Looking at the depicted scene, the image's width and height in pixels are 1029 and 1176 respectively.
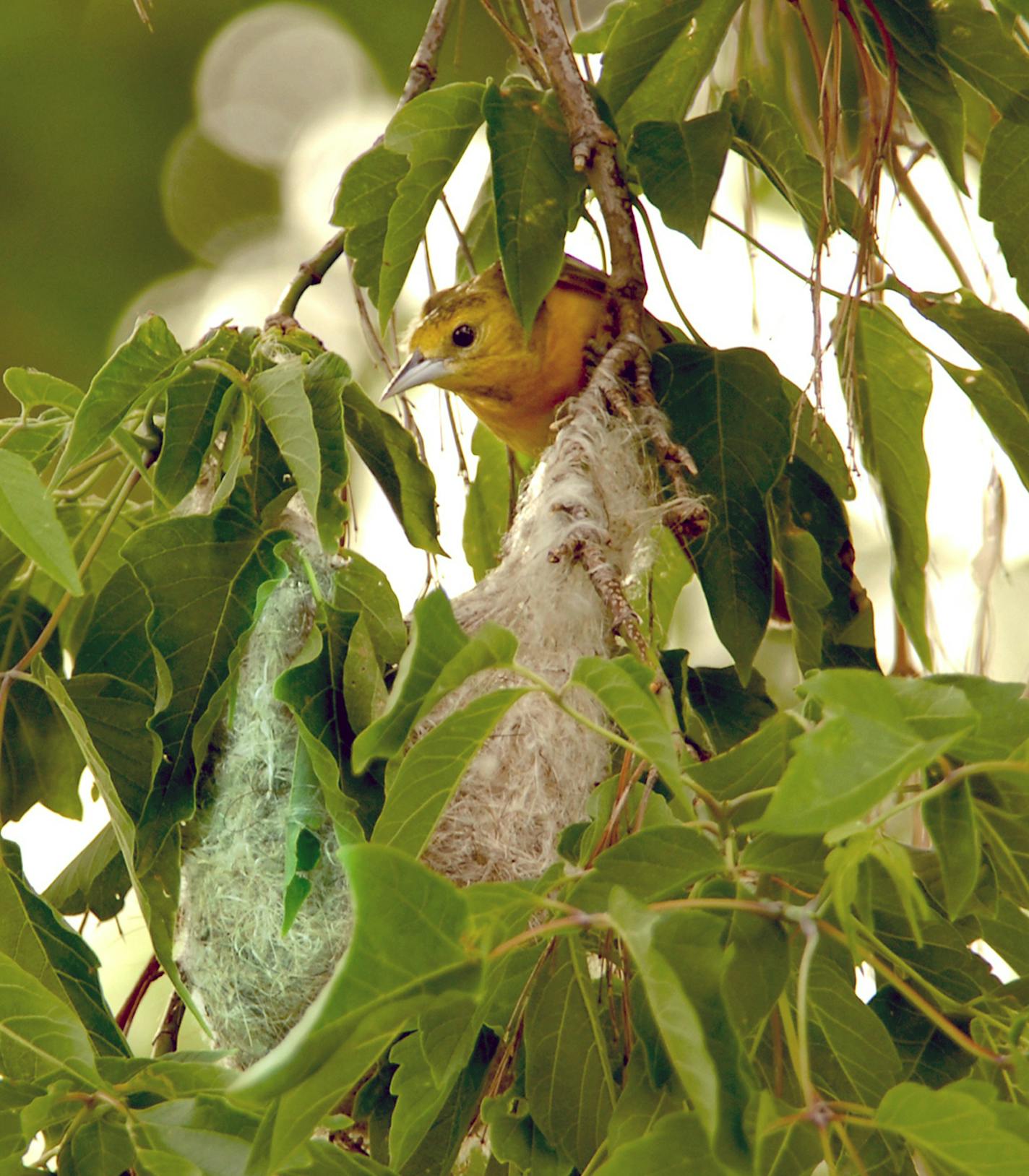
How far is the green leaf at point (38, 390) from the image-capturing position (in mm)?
1732

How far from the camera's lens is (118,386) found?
156cm

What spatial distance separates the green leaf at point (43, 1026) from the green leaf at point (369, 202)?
1.11 meters

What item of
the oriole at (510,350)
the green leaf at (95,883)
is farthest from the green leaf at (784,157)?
the green leaf at (95,883)

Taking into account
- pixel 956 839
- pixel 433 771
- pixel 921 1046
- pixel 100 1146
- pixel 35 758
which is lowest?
pixel 921 1046

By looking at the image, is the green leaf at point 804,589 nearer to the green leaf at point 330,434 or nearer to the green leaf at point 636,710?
the green leaf at point 330,434

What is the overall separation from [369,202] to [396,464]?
0.48m

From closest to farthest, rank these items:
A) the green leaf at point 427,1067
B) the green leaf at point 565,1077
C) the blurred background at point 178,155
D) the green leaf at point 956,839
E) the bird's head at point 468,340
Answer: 1. the green leaf at point 956,839
2. the green leaf at point 427,1067
3. the green leaf at point 565,1077
4. the bird's head at point 468,340
5. the blurred background at point 178,155

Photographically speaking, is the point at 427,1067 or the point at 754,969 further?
the point at 427,1067

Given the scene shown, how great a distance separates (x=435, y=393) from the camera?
8.46 ft

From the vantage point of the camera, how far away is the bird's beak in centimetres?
263

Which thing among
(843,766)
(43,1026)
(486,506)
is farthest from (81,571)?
(843,766)

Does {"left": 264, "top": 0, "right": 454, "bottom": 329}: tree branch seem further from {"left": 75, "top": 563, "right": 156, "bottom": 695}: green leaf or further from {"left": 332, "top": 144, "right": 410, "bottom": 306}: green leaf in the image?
{"left": 75, "top": 563, "right": 156, "bottom": 695}: green leaf

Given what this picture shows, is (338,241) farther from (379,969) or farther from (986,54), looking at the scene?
(379,969)

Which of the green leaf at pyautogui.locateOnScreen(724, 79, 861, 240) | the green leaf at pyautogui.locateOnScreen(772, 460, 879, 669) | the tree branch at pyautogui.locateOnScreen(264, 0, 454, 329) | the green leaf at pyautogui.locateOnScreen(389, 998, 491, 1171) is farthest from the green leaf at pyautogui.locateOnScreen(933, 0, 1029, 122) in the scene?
the green leaf at pyautogui.locateOnScreen(389, 998, 491, 1171)
